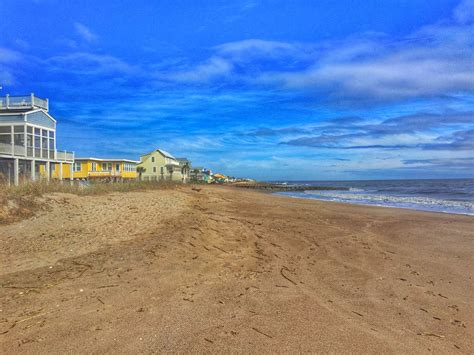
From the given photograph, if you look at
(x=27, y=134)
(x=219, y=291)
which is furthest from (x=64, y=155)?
(x=219, y=291)

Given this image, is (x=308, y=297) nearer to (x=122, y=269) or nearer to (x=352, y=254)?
(x=122, y=269)

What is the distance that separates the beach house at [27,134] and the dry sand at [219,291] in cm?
2092

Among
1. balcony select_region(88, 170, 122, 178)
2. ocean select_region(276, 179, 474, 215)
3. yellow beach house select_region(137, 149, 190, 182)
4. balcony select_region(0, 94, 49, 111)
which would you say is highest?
balcony select_region(0, 94, 49, 111)

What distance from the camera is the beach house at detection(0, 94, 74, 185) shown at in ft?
91.8

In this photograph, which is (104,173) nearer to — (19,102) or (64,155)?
(64,155)

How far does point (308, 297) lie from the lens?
5.45m

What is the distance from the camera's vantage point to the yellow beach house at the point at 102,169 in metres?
54.9

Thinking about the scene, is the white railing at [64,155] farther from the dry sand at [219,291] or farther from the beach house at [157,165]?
the beach house at [157,165]

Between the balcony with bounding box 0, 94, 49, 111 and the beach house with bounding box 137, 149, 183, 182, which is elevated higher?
the balcony with bounding box 0, 94, 49, 111

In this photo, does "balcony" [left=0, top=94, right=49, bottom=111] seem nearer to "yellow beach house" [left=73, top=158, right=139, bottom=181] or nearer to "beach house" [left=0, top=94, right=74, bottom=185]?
"beach house" [left=0, top=94, right=74, bottom=185]

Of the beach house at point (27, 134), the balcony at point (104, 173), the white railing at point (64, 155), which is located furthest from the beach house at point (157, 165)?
the beach house at point (27, 134)

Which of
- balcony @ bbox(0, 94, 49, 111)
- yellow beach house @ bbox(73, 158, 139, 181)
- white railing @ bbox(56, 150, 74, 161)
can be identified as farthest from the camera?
yellow beach house @ bbox(73, 158, 139, 181)

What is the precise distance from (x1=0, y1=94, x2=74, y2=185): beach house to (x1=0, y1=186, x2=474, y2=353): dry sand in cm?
2092

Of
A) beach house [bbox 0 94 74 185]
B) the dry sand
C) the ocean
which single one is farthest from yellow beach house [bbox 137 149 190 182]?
the dry sand
